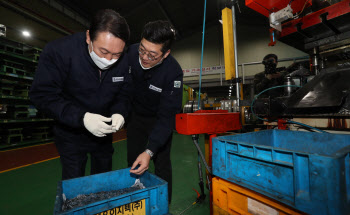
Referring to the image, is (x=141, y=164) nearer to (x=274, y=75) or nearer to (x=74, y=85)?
(x=74, y=85)

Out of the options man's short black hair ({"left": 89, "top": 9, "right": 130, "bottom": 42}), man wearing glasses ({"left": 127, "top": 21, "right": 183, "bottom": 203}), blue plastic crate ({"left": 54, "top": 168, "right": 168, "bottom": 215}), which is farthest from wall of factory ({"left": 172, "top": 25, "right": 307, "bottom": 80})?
blue plastic crate ({"left": 54, "top": 168, "right": 168, "bottom": 215})

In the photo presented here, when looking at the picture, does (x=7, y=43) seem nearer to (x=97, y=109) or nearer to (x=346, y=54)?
(x=97, y=109)

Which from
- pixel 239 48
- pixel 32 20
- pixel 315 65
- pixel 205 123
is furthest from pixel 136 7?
pixel 205 123

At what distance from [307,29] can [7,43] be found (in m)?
5.74

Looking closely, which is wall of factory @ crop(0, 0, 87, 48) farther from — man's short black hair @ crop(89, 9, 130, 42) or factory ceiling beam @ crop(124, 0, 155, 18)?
man's short black hair @ crop(89, 9, 130, 42)

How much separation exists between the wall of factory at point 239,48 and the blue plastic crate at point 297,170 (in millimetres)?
10598

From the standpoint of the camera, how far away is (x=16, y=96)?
156 inches

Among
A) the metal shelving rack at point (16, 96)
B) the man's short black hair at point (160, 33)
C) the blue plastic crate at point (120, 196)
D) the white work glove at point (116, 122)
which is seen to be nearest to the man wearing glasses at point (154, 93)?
the man's short black hair at point (160, 33)

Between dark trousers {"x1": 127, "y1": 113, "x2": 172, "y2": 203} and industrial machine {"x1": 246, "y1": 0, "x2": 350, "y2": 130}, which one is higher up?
industrial machine {"x1": 246, "y1": 0, "x2": 350, "y2": 130}

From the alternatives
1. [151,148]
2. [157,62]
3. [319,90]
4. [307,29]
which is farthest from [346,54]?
[151,148]

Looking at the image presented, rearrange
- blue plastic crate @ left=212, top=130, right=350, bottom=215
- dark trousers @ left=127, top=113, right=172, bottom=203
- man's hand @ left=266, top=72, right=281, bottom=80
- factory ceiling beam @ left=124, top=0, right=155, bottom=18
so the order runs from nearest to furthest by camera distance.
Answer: blue plastic crate @ left=212, top=130, right=350, bottom=215, dark trousers @ left=127, top=113, right=172, bottom=203, man's hand @ left=266, top=72, right=281, bottom=80, factory ceiling beam @ left=124, top=0, right=155, bottom=18

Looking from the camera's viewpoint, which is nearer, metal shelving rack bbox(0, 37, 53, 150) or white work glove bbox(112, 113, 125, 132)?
white work glove bbox(112, 113, 125, 132)

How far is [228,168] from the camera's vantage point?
0.87 meters

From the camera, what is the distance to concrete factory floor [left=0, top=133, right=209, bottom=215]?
5.29 ft
